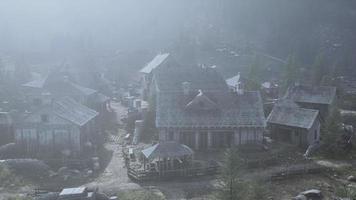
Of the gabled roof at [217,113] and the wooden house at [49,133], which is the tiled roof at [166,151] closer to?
the gabled roof at [217,113]

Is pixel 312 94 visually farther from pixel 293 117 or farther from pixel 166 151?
pixel 166 151

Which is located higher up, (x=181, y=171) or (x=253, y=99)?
(x=253, y=99)

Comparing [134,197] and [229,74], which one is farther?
[229,74]

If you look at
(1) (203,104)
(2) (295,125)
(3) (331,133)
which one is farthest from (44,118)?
(3) (331,133)

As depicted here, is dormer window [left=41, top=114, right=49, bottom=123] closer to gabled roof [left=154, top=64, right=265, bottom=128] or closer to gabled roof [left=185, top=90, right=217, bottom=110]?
gabled roof [left=154, top=64, right=265, bottom=128]

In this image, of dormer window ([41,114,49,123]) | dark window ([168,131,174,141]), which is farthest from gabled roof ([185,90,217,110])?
dormer window ([41,114,49,123])

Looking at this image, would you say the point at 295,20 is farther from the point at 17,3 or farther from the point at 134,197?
the point at 134,197

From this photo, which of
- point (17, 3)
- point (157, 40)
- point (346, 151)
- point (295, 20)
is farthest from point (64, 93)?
point (17, 3)
